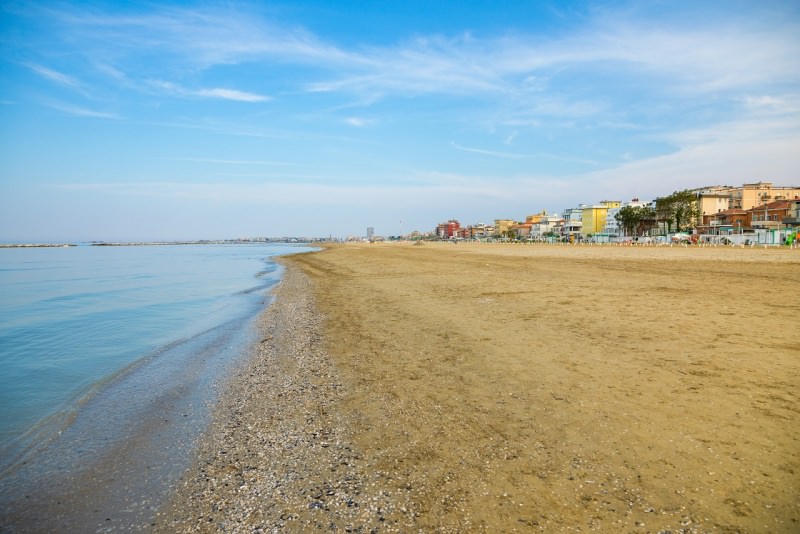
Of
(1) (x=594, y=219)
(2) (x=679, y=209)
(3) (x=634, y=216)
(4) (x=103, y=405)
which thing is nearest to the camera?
(4) (x=103, y=405)

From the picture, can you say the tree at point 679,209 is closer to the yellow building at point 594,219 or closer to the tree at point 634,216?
the tree at point 634,216

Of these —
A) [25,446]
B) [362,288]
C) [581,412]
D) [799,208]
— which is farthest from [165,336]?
[799,208]

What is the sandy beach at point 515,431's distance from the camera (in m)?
3.44

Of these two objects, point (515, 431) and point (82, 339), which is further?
point (82, 339)

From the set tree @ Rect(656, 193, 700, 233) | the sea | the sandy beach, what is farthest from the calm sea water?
tree @ Rect(656, 193, 700, 233)

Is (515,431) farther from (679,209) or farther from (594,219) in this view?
(594,219)

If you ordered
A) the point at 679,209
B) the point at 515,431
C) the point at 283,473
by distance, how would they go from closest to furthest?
1. the point at 283,473
2. the point at 515,431
3. the point at 679,209

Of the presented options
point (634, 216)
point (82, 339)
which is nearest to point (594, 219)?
point (634, 216)

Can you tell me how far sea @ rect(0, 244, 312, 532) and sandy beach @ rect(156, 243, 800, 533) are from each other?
1.60ft

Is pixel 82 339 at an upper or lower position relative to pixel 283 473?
lower

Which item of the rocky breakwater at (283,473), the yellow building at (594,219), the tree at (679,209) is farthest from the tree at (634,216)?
the rocky breakwater at (283,473)

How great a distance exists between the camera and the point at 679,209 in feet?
255

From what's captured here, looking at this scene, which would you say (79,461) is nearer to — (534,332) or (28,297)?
(534,332)

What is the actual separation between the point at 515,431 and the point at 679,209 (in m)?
89.8
